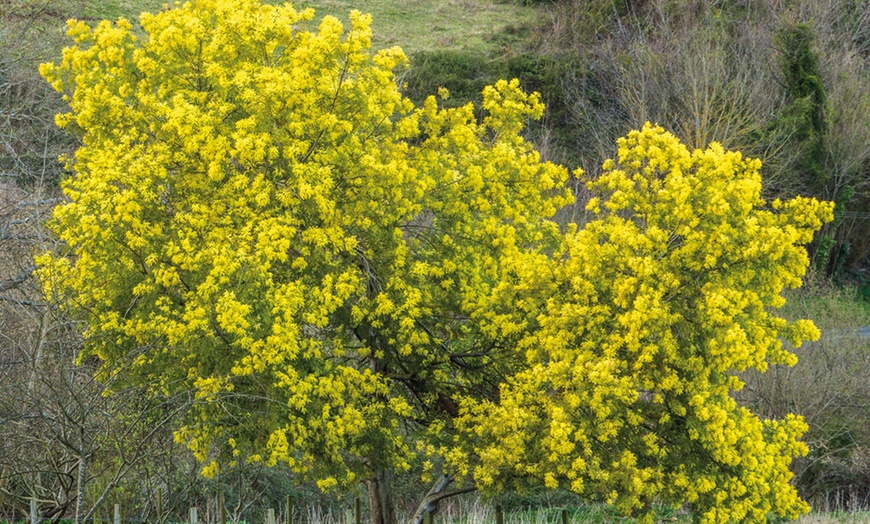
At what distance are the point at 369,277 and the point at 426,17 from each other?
3567 centimetres

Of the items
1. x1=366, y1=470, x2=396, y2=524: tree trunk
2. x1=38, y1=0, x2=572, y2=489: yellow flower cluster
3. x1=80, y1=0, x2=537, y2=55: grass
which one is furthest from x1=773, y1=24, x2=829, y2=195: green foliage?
x1=366, y1=470, x2=396, y2=524: tree trunk

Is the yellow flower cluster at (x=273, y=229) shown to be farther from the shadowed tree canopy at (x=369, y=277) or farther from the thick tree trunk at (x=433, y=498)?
the thick tree trunk at (x=433, y=498)

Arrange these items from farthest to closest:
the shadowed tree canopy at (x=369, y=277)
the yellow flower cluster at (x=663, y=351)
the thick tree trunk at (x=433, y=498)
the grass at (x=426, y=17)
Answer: the grass at (x=426, y=17) → the thick tree trunk at (x=433, y=498) → the shadowed tree canopy at (x=369, y=277) → the yellow flower cluster at (x=663, y=351)

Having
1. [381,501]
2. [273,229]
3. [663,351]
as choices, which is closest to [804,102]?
[381,501]

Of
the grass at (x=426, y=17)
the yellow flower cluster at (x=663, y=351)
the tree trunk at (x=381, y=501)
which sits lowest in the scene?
the tree trunk at (x=381, y=501)

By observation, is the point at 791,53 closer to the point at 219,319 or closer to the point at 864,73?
the point at 864,73

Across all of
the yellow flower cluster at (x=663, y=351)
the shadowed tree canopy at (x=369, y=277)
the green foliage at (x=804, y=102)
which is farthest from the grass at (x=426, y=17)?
the yellow flower cluster at (x=663, y=351)

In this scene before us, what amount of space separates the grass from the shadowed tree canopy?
89.3 ft

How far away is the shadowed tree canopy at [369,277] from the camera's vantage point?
11188 millimetres

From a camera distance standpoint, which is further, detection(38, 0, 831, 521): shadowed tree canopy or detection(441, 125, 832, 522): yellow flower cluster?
detection(38, 0, 831, 521): shadowed tree canopy

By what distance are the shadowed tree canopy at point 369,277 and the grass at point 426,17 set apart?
27212 millimetres

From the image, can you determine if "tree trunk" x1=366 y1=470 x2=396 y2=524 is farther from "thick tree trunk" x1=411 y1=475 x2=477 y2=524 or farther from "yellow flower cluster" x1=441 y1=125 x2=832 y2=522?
"yellow flower cluster" x1=441 y1=125 x2=832 y2=522

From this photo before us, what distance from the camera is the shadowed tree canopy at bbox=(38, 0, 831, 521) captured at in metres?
11.2

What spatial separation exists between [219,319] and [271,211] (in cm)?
168
